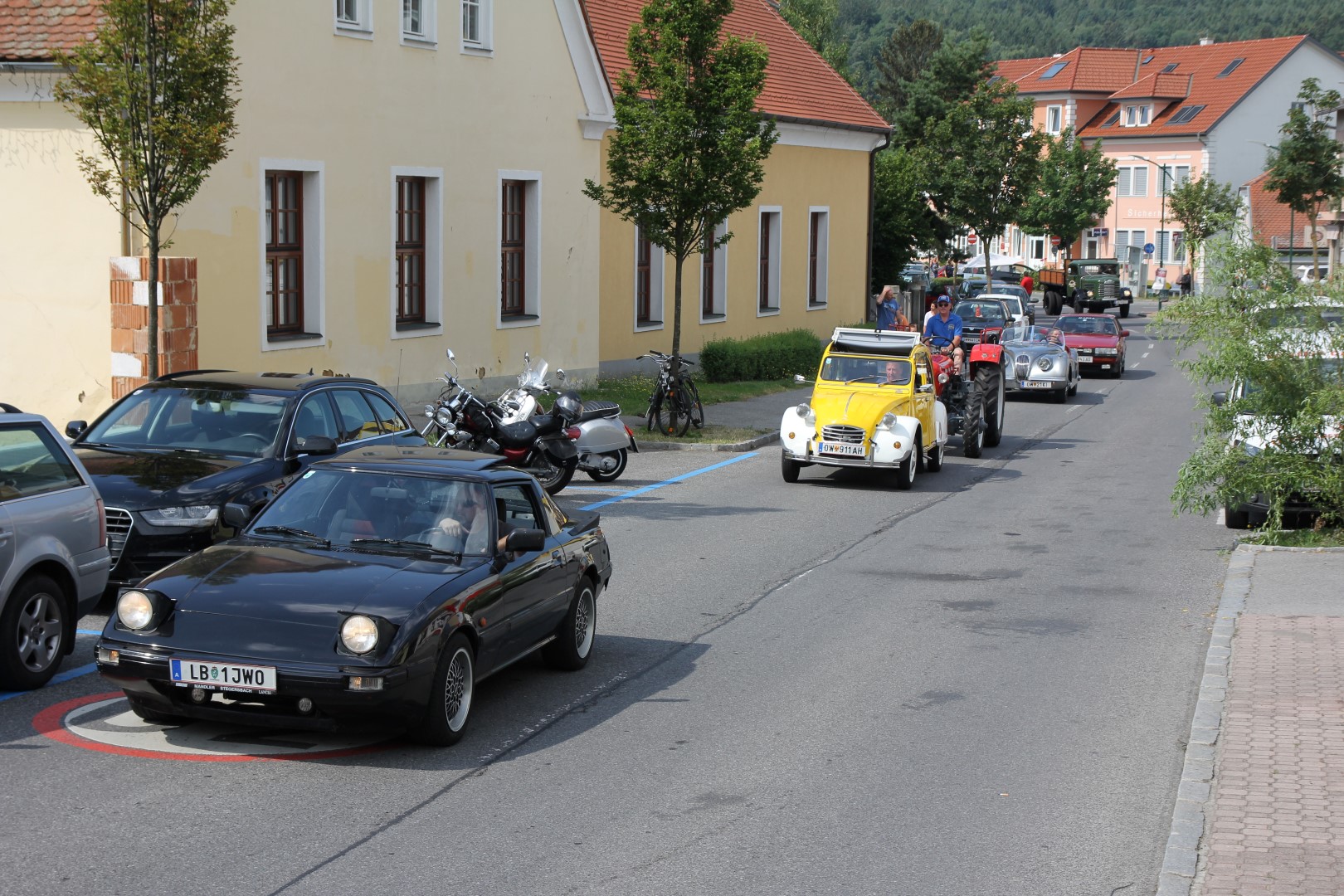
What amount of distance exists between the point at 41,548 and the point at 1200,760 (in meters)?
6.31

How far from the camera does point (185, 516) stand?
10.5 meters

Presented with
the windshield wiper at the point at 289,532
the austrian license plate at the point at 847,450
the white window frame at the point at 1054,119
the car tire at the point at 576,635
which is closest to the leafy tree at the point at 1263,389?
the austrian license plate at the point at 847,450

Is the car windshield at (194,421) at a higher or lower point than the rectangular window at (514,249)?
lower

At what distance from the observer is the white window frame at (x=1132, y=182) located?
94938mm

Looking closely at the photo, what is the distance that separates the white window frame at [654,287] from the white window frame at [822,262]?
7.52m

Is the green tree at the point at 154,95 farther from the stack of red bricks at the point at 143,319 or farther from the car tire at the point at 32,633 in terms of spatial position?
the car tire at the point at 32,633

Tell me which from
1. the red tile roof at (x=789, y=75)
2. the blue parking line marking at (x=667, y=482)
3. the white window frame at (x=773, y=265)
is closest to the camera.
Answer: the blue parking line marking at (x=667, y=482)

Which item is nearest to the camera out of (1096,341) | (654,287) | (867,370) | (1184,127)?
(867,370)

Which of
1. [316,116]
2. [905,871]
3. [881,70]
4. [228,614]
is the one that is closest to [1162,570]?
[905,871]

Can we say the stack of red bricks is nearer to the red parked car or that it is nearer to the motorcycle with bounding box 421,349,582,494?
the motorcycle with bounding box 421,349,582,494

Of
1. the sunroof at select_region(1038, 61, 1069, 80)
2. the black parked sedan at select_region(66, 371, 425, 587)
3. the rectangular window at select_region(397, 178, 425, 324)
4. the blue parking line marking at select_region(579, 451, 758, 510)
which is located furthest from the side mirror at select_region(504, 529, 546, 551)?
the sunroof at select_region(1038, 61, 1069, 80)

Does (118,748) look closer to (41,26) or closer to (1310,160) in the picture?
(41,26)

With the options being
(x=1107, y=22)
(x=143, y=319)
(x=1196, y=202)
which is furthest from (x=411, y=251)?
(x=1107, y=22)

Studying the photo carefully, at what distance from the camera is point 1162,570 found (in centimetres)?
1405
